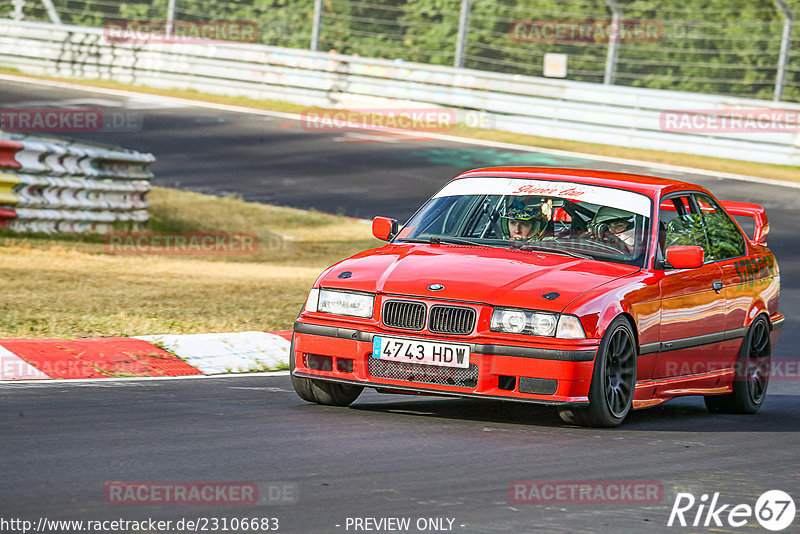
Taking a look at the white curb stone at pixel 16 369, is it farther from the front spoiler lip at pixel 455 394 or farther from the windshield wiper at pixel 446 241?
the windshield wiper at pixel 446 241

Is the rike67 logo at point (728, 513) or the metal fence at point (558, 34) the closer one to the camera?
the rike67 logo at point (728, 513)

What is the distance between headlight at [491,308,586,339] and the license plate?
0.73 ft

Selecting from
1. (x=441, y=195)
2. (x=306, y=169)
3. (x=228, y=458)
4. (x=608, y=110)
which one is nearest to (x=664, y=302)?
(x=441, y=195)

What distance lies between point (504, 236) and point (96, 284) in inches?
221

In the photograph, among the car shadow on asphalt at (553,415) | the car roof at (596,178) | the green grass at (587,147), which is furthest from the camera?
the green grass at (587,147)

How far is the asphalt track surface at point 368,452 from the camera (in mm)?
5383

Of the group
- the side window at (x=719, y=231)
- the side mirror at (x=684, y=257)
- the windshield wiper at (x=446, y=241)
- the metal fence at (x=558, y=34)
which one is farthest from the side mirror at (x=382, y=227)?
the metal fence at (x=558, y=34)

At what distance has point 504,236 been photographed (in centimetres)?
841

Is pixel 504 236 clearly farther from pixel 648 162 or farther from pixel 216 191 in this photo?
pixel 648 162

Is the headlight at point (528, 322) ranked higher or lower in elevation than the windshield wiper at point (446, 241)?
lower

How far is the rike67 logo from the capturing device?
5.56 meters

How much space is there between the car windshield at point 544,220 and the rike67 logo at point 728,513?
240 centimetres

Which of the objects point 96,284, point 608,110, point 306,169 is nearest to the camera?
point 96,284

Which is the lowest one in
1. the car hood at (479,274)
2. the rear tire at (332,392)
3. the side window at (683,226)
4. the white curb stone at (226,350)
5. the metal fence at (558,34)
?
the white curb stone at (226,350)
